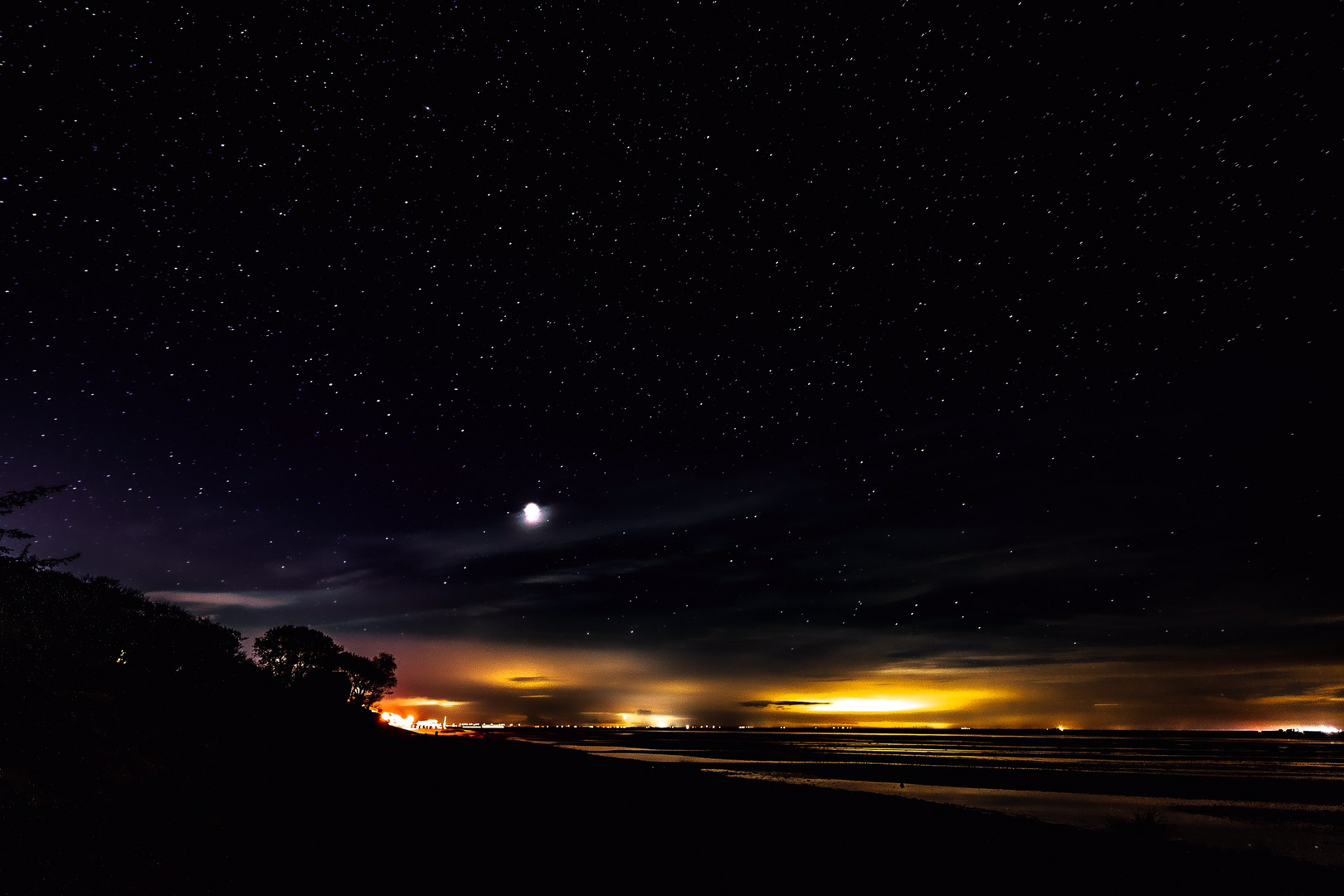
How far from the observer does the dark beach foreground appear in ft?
17.6

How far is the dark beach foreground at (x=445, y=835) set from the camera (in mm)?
5352

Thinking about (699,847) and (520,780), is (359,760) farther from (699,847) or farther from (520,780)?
(699,847)

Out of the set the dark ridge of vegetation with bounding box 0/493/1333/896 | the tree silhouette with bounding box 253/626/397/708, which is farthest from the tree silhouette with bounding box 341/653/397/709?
the dark ridge of vegetation with bounding box 0/493/1333/896

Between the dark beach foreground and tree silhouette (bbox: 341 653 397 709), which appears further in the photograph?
tree silhouette (bbox: 341 653 397 709)

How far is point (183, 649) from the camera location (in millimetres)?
14078

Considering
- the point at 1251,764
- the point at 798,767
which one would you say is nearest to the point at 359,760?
the point at 798,767

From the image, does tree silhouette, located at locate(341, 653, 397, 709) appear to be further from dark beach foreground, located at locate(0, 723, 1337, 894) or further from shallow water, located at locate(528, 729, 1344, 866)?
dark beach foreground, located at locate(0, 723, 1337, 894)

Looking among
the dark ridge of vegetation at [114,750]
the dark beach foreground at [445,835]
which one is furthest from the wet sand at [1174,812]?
the dark ridge of vegetation at [114,750]

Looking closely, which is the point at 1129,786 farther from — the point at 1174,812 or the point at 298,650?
the point at 298,650

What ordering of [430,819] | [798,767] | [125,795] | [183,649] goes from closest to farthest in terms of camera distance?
[125,795], [430,819], [183,649], [798,767]

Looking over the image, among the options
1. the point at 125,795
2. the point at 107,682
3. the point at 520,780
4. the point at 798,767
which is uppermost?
the point at 107,682

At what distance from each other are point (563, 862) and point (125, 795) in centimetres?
490

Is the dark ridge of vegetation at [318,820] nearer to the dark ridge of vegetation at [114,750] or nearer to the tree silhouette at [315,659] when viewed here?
the dark ridge of vegetation at [114,750]

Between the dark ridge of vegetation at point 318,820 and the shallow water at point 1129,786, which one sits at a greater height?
the dark ridge of vegetation at point 318,820
